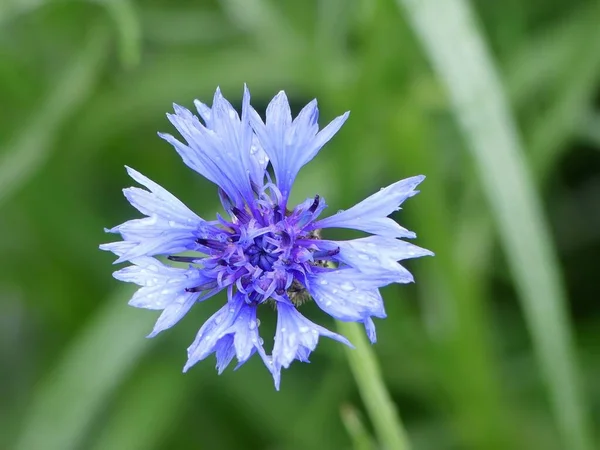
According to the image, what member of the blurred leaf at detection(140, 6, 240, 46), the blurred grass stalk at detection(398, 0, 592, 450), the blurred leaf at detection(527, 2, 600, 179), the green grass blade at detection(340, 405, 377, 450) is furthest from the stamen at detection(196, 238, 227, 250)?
the blurred leaf at detection(140, 6, 240, 46)

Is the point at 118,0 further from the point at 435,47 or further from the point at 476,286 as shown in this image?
the point at 476,286

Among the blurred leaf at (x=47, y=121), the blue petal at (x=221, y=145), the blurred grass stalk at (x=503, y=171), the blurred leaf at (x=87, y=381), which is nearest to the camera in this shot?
the blue petal at (x=221, y=145)

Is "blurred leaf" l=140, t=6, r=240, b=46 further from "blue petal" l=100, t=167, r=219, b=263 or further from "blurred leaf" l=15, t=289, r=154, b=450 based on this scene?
"blue petal" l=100, t=167, r=219, b=263

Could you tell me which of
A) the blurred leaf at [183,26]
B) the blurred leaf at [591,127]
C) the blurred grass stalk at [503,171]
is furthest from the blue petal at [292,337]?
the blurred leaf at [183,26]

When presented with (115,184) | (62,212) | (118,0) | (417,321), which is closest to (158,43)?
(115,184)

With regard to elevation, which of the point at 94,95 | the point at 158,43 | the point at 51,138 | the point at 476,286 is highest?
the point at 158,43

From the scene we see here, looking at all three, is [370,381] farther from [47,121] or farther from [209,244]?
[47,121]

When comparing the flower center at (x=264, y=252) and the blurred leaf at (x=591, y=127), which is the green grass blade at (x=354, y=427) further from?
the blurred leaf at (x=591, y=127)
